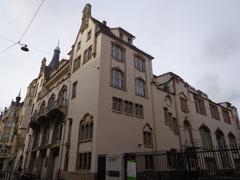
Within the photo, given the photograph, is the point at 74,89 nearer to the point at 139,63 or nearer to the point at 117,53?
the point at 117,53

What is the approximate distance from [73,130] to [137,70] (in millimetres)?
11163

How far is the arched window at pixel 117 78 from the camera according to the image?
21828mm

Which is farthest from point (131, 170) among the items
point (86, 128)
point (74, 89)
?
point (74, 89)

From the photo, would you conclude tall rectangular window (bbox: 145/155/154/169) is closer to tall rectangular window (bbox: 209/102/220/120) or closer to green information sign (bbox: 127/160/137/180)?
green information sign (bbox: 127/160/137/180)

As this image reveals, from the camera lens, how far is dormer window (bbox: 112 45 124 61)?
2353 centimetres

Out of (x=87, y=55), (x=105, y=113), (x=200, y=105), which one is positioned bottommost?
(x=105, y=113)

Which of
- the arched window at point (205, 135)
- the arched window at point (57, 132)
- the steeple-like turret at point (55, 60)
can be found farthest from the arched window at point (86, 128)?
the steeple-like turret at point (55, 60)

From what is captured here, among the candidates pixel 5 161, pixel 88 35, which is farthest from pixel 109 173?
pixel 5 161

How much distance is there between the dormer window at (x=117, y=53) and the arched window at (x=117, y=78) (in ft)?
5.91

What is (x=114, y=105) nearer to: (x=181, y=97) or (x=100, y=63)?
(x=100, y=63)

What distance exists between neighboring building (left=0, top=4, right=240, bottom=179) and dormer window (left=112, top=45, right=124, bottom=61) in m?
0.16

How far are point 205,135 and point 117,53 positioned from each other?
2190 cm

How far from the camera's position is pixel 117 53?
79.0 feet

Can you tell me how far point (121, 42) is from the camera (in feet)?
82.2
